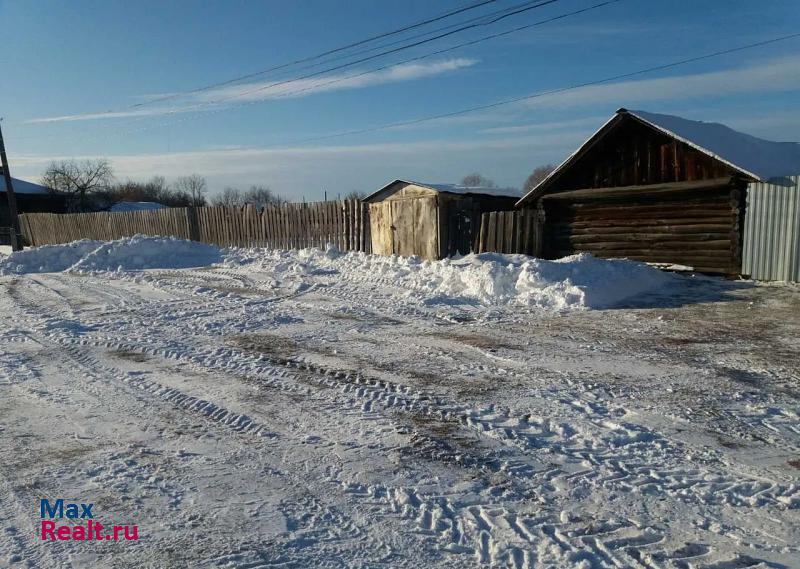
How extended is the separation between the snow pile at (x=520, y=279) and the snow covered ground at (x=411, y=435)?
356 mm

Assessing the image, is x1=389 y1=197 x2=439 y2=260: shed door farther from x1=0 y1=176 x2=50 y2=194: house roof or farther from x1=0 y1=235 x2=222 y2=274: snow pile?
x1=0 y1=176 x2=50 y2=194: house roof

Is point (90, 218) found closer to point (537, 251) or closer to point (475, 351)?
point (537, 251)

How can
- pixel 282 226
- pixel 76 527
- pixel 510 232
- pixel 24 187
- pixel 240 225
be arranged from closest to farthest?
pixel 76 527, pixel 510 232, pixel 282 226, pixel 240 225, pixel 24 187

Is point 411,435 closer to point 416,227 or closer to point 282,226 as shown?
point 416,227

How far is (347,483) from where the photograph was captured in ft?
12.2

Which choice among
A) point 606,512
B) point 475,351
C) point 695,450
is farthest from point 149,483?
point 475,351

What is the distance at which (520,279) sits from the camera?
10.7m

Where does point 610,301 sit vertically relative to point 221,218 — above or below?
below

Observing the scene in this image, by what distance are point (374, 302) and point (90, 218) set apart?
903 inches

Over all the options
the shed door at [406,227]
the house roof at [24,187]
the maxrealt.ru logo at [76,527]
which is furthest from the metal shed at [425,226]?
the house roof at [24,187]

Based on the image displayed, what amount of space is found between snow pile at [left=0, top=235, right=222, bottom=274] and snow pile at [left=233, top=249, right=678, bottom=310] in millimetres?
6540

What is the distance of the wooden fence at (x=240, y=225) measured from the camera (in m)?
17.7

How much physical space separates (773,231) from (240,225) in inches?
663

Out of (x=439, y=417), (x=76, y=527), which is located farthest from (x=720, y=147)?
(x=76, y=527)
